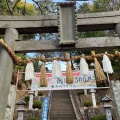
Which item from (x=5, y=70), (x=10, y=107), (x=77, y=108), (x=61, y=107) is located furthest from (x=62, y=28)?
(x=61, y=107)

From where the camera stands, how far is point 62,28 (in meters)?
3.51

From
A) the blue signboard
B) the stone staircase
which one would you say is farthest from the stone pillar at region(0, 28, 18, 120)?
the stone staircase

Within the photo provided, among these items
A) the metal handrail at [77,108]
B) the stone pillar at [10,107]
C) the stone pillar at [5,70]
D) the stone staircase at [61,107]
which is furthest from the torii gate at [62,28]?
the stone staircase at [61,107]

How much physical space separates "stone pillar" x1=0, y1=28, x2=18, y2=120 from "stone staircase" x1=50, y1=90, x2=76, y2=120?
8600mm

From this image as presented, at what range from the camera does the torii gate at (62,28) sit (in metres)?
3.39

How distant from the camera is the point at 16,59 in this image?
11.0ft

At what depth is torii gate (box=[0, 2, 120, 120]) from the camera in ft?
11.1

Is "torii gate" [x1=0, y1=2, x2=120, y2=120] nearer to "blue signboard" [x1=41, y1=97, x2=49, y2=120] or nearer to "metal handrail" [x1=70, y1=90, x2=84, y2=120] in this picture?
"blue signboard" [x1=41, y1=97, x2=49, y2=120]

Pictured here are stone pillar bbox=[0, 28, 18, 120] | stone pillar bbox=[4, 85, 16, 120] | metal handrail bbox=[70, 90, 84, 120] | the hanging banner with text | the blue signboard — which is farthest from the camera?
metal handrail bbox=[70, 90, 84, 120]

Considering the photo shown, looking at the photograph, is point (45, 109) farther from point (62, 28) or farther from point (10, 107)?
point (62, 28)

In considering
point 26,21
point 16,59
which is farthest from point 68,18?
point 16,59

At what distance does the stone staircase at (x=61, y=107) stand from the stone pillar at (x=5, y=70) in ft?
28.2

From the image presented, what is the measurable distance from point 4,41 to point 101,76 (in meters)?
2.00

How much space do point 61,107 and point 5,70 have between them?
10.3 meters
